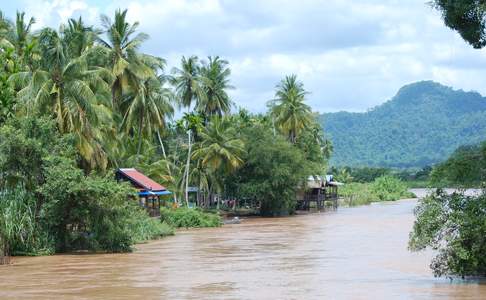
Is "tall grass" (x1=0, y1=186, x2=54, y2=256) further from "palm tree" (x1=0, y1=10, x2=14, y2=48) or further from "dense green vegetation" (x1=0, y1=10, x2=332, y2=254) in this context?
"palm tree" (x1=0, y1=10, x2=14, y2=48)

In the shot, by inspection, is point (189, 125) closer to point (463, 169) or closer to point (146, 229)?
point (146, 229)

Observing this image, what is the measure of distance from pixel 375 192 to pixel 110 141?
60.2 m

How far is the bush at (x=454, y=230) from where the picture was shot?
16812 millimetres

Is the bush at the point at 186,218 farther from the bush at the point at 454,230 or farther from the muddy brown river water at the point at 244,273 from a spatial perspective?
the bush at the point at 454,230

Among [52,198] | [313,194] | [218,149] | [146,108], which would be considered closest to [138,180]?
[146,108]

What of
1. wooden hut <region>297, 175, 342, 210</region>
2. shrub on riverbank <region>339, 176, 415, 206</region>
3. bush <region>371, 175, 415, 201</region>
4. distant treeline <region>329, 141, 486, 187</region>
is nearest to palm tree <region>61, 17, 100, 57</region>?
distant treeline <region>329, 141, 486, 187</region>

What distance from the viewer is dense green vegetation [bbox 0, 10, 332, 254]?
2769 cm

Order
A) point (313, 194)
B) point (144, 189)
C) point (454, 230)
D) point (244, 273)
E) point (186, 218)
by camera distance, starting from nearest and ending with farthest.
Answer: point (454, 230) → point (244, 273) → point (144, 189) → point (186, 218) → point (313, 194)

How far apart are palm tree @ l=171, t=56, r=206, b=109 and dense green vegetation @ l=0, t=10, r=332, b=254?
0.11 m

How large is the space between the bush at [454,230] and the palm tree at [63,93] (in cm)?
1750

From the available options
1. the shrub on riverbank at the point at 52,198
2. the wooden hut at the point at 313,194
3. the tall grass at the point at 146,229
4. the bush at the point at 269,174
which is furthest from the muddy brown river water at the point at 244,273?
the wooden hut at the point at 313,194

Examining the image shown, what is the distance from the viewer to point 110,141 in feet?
124

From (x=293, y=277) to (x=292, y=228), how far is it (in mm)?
24346

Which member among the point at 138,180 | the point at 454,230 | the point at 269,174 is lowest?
the point at 454,230
